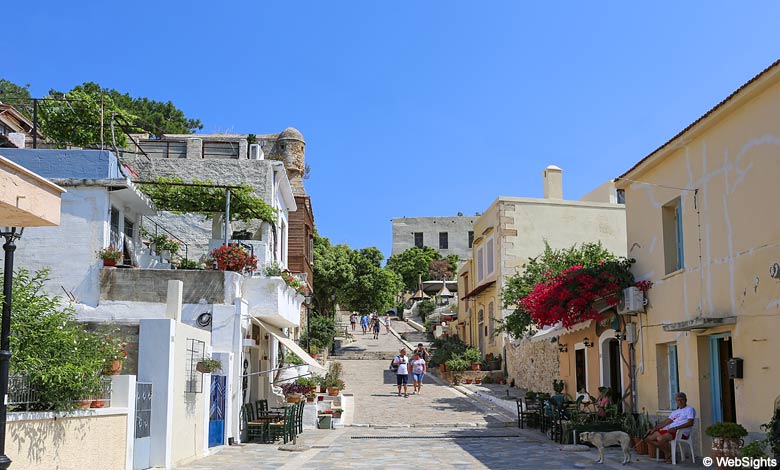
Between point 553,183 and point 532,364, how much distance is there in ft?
32.0

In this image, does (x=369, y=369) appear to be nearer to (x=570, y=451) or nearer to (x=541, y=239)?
(x=541, y=239)

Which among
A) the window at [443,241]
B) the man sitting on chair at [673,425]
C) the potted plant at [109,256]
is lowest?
the man sitting on chair at [673,425]

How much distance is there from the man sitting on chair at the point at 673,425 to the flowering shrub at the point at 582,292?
2972 millimetres

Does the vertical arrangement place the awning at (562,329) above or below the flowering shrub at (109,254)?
below

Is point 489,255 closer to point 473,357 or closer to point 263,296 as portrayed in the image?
point 473,357

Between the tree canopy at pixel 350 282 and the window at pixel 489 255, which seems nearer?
the window at pixel 489 255

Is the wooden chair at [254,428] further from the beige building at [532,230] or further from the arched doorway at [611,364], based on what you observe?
the beige building at [532,230]

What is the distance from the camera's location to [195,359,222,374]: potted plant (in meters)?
14.9

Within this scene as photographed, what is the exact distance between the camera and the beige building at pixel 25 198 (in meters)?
7.29

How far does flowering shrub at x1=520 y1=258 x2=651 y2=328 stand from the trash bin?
22.4 feet

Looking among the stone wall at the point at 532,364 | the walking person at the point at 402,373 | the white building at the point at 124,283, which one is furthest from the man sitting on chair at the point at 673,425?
the walking person at the point at 402,373

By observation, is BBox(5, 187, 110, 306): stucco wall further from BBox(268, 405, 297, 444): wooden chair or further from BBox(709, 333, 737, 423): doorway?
BBox(709, 333, 737, 423): doorway

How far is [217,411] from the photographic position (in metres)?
16.5

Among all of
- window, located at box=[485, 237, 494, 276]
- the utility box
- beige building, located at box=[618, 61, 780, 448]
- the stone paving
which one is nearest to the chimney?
window, located at box=[485, 237, 494, 276]
